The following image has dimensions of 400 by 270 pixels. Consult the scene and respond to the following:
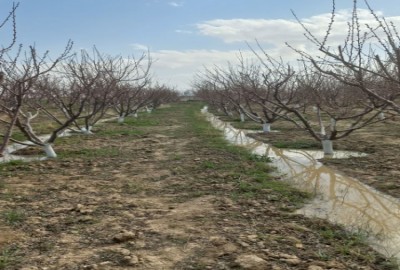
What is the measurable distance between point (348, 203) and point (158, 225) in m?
2.51

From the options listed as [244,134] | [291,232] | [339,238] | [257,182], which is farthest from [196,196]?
[244,134]

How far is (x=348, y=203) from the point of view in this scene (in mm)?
5207

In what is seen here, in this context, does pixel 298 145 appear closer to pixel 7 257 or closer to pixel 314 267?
pixel 314 267

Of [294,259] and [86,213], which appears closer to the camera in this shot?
[294,259]

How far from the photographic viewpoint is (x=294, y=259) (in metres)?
3.21

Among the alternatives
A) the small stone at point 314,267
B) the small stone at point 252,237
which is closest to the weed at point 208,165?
the small stone at point 252,237

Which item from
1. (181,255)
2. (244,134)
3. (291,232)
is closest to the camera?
(181,255)

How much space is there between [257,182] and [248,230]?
7.53ft

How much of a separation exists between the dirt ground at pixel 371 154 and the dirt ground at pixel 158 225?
69.2 inches

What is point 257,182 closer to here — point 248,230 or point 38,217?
point 248,230

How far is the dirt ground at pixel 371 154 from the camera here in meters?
6.24

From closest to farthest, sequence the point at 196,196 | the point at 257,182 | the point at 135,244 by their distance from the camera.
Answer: the point at 135,244 < the point at 196,196 < the point at 257,182

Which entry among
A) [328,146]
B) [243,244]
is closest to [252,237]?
[243,244]

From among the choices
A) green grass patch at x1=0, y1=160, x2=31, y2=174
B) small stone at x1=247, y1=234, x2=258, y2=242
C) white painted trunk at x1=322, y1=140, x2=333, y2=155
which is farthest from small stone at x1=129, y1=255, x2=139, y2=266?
white painted trunk at x1=322, y1=140, x2=333, y2=155
